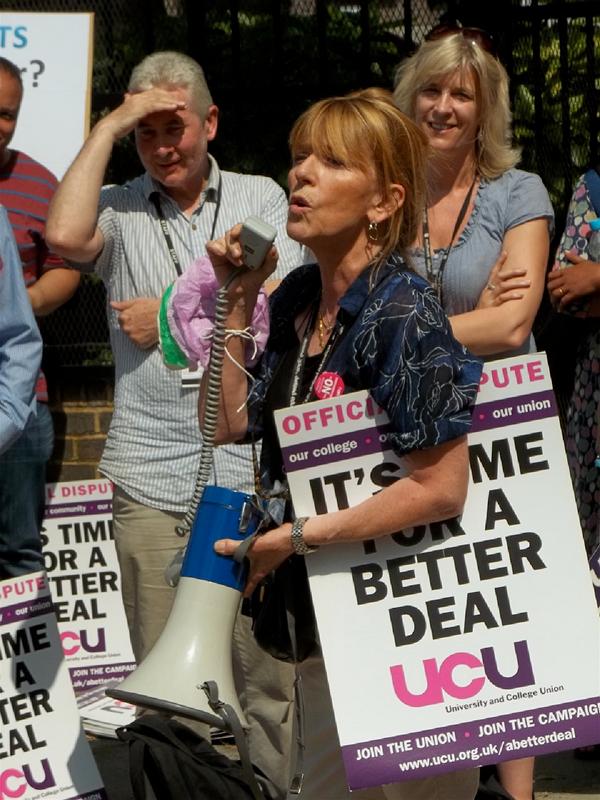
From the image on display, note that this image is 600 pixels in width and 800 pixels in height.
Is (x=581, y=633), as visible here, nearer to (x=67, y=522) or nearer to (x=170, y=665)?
(x=170, y=665)

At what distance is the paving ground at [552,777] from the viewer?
→ 502 cm

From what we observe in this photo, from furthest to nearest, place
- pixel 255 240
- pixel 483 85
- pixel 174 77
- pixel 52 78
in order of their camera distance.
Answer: pixel 52 78 < pixel 174 77 < pixel 483 85 < pixel 255 240

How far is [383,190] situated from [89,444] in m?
3.92

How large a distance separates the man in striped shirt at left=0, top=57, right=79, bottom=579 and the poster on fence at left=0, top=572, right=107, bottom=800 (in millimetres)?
1486

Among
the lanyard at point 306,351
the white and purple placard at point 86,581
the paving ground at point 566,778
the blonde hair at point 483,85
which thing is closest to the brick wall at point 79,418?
the white and purple placard at point 86,581

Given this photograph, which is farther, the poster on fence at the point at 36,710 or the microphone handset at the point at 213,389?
the poster on fence at the point at 36,710

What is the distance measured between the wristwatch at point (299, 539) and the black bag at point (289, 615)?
15 centimetres

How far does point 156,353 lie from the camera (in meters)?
5.00

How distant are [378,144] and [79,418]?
156 inches

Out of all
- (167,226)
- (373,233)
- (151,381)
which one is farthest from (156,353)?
(373,233)

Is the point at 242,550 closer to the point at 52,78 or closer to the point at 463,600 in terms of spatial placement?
the point at 463,600

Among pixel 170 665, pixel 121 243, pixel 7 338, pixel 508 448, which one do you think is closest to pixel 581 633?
pixel 508 448

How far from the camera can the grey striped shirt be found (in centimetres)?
501

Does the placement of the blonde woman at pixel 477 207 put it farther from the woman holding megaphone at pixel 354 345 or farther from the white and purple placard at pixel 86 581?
the white and purple placard at pixel 86 581
